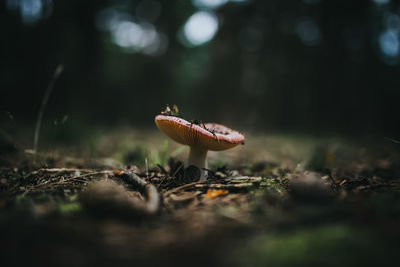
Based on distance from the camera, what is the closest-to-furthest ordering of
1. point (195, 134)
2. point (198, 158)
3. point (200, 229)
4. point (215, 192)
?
point (200, 229), point (215, 192), point (195, 134), point (198, 158)

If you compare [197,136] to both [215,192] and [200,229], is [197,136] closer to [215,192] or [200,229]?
[215,192]

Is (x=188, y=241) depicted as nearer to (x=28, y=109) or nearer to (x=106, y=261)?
(x=106, y=261)

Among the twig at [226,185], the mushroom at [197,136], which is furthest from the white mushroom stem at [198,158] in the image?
the twig at [226,185]

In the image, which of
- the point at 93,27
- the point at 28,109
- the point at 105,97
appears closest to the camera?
the point at 28,109

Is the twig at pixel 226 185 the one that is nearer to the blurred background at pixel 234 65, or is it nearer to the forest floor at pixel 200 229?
the forest floor at pixel 200 229

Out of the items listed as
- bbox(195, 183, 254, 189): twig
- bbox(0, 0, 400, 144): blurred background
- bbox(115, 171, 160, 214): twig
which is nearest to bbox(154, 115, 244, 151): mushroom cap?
bbox(195, 183, 254, 189): twig

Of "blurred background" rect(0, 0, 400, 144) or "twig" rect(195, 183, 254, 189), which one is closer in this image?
"twig" rect(195, 183, 254, 189)

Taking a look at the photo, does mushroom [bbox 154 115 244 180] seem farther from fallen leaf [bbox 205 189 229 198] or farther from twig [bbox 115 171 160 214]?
twig [bbox 115 171 160 214]

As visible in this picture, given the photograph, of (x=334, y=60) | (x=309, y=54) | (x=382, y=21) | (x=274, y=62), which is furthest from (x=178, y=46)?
(x=382, y=21)

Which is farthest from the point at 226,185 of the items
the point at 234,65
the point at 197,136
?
the point at 234,65
